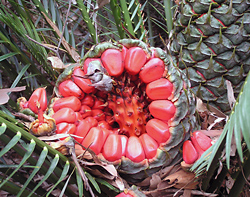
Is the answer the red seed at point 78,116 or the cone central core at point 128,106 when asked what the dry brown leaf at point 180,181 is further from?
the red seed at point 78,116

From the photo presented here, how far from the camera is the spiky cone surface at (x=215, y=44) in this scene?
2.35 feet

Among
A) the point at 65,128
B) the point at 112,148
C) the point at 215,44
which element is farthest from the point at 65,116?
the point at 215,44

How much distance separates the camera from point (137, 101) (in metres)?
0.66

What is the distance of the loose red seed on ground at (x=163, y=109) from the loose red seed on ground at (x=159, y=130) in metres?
0.02

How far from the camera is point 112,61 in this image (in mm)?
594

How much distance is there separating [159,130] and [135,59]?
6.8 inches

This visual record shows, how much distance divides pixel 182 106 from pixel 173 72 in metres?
0.08

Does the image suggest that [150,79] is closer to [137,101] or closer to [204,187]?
[137,101]

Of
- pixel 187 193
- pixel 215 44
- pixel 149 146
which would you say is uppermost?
pixel 215 44

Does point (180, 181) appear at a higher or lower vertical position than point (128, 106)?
lower

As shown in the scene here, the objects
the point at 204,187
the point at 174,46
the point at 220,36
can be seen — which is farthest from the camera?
the point at 174,46

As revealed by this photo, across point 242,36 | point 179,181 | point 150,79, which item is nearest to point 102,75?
point 150,79

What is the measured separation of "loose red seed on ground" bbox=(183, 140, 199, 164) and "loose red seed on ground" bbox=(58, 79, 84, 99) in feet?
0.92

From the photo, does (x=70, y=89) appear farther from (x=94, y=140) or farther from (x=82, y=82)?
(x=94, y=140)
